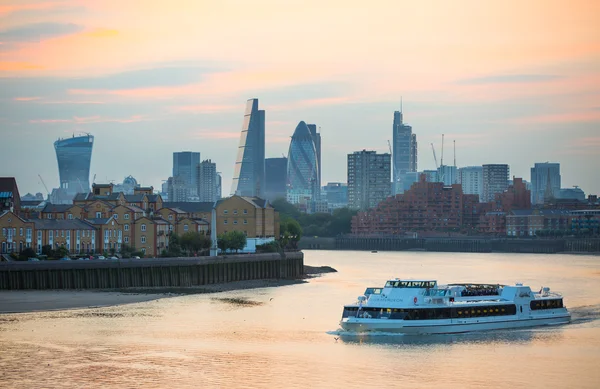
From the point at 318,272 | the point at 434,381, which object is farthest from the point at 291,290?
the point at 434,381

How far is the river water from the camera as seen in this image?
58.9 metres

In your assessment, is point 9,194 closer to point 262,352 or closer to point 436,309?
point 436,309

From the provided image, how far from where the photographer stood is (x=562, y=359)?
6675 centimetres

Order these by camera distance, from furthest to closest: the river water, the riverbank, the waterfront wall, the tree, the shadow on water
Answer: the tree, the waterfront wall, the riverbank, the shadow on water, the river water

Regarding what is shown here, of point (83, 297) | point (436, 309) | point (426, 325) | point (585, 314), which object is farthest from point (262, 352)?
point (585, 314)

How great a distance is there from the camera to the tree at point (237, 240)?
140000 millimetres

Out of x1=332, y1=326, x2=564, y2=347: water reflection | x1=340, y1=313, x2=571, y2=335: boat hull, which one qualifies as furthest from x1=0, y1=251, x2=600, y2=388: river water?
x1=340, y1=313, x2=571, y2=335: boat hull

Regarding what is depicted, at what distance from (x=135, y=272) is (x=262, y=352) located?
145 feet

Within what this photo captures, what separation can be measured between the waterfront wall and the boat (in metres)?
37.1

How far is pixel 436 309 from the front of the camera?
75.3 metres

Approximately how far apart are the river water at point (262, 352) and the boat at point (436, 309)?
3.63 feet

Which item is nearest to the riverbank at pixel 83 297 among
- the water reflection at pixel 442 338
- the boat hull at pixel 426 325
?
the water reflection at pixel 442 338

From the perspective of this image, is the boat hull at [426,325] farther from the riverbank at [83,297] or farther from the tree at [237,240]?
the tree at [237,240]

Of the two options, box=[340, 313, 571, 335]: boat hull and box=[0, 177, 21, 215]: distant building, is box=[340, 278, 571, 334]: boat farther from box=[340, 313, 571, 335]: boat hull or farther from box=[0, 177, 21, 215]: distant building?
box=[0, 177, 21, 215]: distant building
